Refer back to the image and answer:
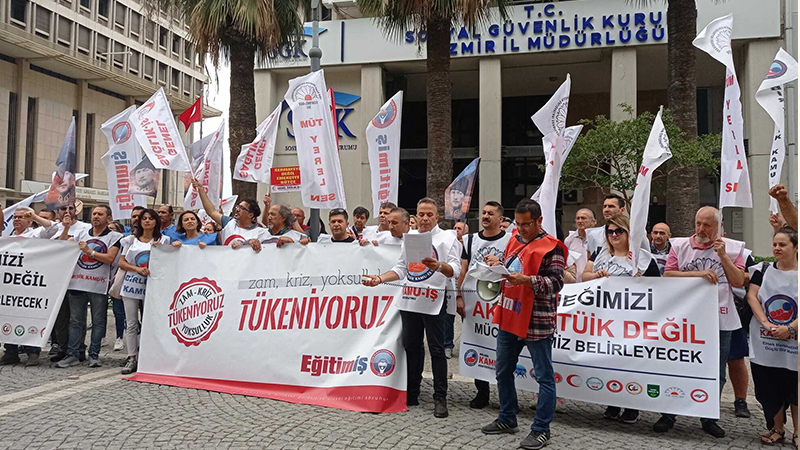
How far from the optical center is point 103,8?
43719mm

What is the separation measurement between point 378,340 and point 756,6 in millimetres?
19944

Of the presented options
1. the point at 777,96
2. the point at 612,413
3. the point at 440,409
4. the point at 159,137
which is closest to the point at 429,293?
the point at 440,409

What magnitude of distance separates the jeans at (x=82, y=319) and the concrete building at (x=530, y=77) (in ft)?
44.7

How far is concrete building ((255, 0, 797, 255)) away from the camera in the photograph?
2023cm

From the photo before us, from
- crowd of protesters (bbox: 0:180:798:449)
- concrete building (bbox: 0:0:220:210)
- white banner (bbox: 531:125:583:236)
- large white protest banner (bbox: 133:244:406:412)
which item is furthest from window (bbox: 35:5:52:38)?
white banner (bbox: 531:125:583:236)

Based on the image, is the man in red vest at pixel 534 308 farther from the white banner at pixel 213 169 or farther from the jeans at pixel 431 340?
the white banner at pixel 213 169

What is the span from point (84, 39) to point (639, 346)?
45105mm

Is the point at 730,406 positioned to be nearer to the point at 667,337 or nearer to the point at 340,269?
the point at 667,337

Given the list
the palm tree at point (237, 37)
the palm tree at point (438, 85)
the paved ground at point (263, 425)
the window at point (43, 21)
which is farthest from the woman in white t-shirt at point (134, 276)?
the window at point (43, 21)

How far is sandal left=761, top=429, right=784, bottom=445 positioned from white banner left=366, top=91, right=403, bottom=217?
5532mm

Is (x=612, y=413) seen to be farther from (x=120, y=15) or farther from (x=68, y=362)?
(x=120, y=15)

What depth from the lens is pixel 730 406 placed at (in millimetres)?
6031

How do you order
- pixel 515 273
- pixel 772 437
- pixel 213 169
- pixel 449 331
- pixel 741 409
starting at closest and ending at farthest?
pixel 515 273
pixel 772 437
pixel 741 409
pixel 449 331
pixel 213 169

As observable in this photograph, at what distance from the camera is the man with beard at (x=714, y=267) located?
16.6 feet
